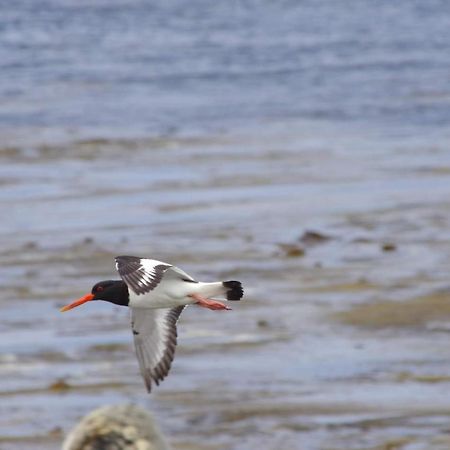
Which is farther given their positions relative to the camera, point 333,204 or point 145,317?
point 333,204

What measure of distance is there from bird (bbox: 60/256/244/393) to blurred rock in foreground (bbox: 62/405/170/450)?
2.85 meters

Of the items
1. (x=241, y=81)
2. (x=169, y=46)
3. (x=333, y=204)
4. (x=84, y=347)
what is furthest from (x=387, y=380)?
(x=169, y=46)

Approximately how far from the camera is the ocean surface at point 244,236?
12500 mm

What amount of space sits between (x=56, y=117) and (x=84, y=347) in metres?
16.8

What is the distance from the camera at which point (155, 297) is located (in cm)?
773

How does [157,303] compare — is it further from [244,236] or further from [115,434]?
[244,236]

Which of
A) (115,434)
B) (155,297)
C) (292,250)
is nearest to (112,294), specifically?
(155,297)

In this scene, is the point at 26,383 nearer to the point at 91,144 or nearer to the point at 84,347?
the point at 84,347

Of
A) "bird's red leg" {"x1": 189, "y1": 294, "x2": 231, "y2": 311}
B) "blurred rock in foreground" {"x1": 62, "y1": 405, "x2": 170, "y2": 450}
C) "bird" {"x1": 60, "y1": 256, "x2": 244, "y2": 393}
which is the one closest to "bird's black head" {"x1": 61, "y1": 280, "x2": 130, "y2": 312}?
"bird" {"x1": 60, "y1": 256, "x2": 244, "y2": 393}

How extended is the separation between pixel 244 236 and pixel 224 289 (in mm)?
10949

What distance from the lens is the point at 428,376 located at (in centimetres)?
1310

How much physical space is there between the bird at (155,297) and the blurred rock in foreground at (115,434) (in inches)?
112

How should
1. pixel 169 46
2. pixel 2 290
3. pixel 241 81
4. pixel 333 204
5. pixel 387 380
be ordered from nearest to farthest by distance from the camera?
pixel 387 380 < pixel 2 290 < pixel 333 204 < pixel 241 81 < pixel 169 46

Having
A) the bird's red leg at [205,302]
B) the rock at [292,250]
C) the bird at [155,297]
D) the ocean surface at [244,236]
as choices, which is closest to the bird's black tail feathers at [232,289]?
the bird at [155,297]
